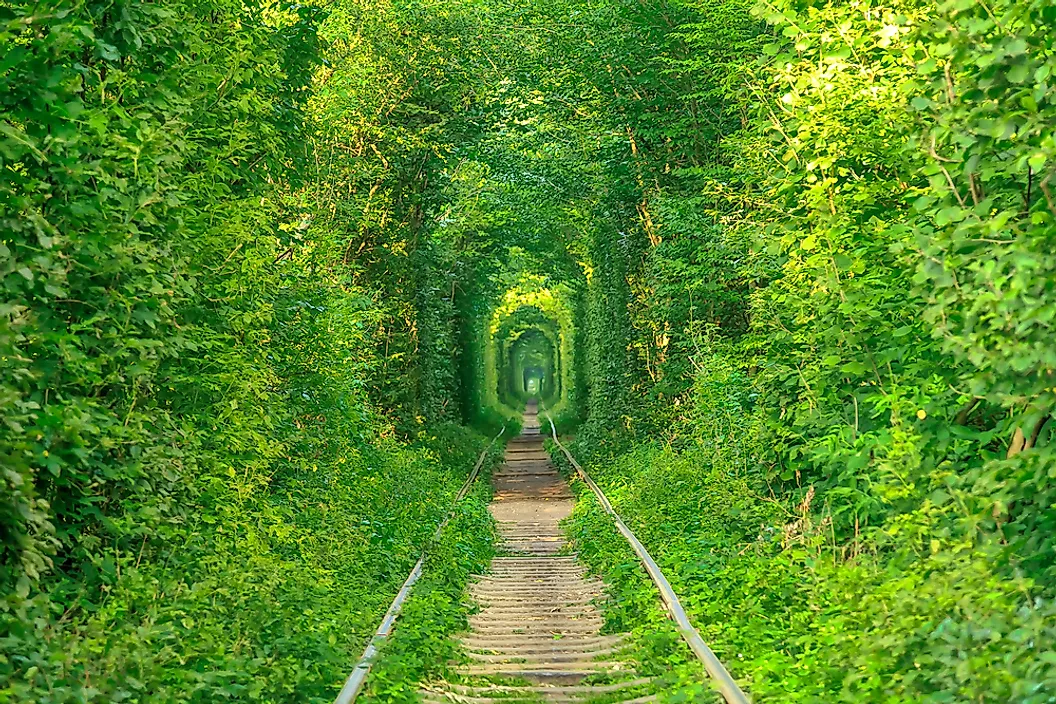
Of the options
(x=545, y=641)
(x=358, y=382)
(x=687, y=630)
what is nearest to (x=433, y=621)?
(x=545, y=641)

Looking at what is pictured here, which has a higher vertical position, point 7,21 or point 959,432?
point 7,21

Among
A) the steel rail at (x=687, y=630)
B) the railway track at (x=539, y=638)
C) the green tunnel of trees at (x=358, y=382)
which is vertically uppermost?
the green tunnel of trees at (x=358, y=382)

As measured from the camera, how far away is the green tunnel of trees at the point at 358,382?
230 inches

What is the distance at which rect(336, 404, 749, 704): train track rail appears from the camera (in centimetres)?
818

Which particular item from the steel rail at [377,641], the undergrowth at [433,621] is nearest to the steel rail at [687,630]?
the undergrowth at [433,621]

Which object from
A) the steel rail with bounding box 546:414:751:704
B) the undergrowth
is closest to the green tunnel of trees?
the undergrowth

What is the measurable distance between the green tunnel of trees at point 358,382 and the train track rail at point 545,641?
27 cm

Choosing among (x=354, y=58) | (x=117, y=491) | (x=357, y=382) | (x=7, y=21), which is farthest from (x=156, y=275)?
(x=354, y=58)

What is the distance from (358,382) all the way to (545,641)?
6.84m

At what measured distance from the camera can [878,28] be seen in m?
8.24

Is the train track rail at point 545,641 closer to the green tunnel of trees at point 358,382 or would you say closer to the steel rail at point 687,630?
the steel rail at point 687,630

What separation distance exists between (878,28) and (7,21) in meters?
5.55

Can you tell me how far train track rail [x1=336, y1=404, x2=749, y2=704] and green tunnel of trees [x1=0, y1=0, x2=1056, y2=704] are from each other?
0.89ft

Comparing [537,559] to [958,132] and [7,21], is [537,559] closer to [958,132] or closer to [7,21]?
[958,132]
